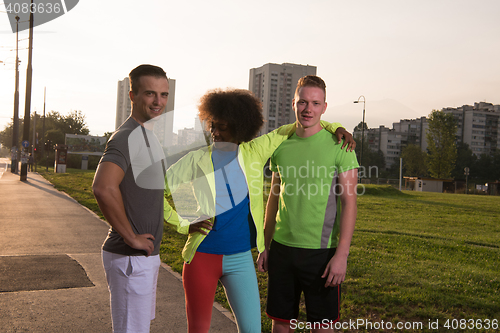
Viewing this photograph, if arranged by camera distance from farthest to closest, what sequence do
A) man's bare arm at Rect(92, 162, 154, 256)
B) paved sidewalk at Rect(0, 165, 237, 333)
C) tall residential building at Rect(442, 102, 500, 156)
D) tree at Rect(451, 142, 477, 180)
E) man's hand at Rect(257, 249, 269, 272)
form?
tall residential building at Rect(442, 102, 500, 156), tree at Rect(451, 142, 477, 180), paved sidewalk at Rect(0, 165, 237, 333), man's hand at Rect(257, 249, 269, 272), man's bare arm at Rect(92, 162, 154, 256)

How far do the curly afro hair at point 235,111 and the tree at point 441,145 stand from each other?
61221mm

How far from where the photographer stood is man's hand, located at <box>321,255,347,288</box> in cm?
258

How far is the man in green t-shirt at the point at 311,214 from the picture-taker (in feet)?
8.82

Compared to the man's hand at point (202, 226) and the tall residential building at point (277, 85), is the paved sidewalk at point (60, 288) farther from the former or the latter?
the tall residential building at point (277, 85)

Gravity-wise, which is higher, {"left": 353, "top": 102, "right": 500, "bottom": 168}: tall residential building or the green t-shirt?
Answer: {"left": 353, "top": 102, "right": 500, "bottom": 168}: tall residential building

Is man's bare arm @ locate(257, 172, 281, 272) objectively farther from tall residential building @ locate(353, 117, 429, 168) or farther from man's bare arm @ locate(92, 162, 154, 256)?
tall residential building @ locate(353, 117, 429, 168)

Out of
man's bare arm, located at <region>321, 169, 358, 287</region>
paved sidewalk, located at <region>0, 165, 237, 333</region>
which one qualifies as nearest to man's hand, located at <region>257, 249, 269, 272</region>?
man's bare arm, located at <region>321, 169, 358, 287</region>

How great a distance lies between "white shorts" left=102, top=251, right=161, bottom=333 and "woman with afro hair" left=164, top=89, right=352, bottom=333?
338 mm

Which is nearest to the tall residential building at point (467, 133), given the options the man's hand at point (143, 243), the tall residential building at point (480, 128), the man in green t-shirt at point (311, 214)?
the tall residential building at point (480, 128)

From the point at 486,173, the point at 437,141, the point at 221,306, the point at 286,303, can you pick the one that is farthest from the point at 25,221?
the point at 486,173

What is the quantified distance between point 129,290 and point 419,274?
5.23m

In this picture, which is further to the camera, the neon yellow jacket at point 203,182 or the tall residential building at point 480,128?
the tall residential building at point 480,128

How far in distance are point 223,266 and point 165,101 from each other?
102 cm

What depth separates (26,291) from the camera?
4715mm
